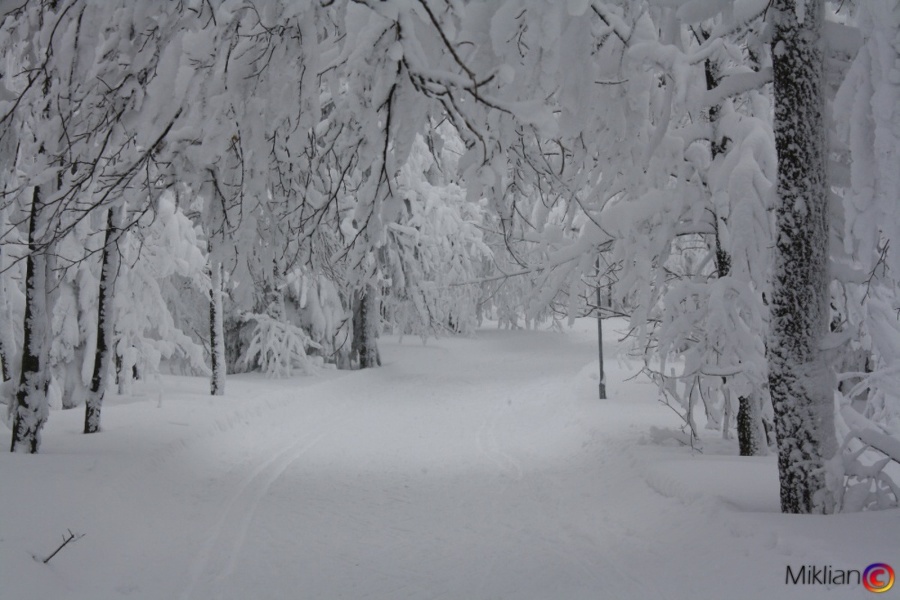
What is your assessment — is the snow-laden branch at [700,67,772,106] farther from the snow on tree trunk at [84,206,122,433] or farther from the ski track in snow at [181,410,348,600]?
the snow on tree trunk at [84,206,122,433]

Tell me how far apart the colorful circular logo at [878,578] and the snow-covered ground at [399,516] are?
0.05 meters

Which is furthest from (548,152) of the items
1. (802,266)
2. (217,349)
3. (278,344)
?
(278,344)

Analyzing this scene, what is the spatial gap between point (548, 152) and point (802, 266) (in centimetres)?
237

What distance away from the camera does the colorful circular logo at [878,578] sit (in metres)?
3.90

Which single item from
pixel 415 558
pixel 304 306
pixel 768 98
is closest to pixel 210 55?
pixel 415 558

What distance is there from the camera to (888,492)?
520 cm

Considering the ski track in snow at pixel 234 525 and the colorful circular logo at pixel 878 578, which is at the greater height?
the colorful circular logo at pixel 878 578

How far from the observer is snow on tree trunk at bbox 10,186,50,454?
8.05m

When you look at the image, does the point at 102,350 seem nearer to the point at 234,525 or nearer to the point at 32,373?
the point at 32,373

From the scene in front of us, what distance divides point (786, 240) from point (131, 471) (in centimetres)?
698

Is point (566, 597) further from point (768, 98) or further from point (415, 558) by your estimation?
point (768, 98)

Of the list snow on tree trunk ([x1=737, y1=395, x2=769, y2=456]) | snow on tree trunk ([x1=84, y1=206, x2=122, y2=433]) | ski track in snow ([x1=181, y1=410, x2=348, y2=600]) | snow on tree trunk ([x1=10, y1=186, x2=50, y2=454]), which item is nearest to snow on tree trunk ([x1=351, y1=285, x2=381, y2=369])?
ski track in snow ([x1=181, y1=410, x2=348, y2=600])

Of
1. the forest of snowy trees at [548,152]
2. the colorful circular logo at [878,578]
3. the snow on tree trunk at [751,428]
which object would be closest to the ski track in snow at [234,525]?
the forest of snowy trees at [548,152]

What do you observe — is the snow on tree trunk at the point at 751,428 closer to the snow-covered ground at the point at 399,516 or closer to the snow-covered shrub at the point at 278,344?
the snow-covered ground at the point at 399,516
